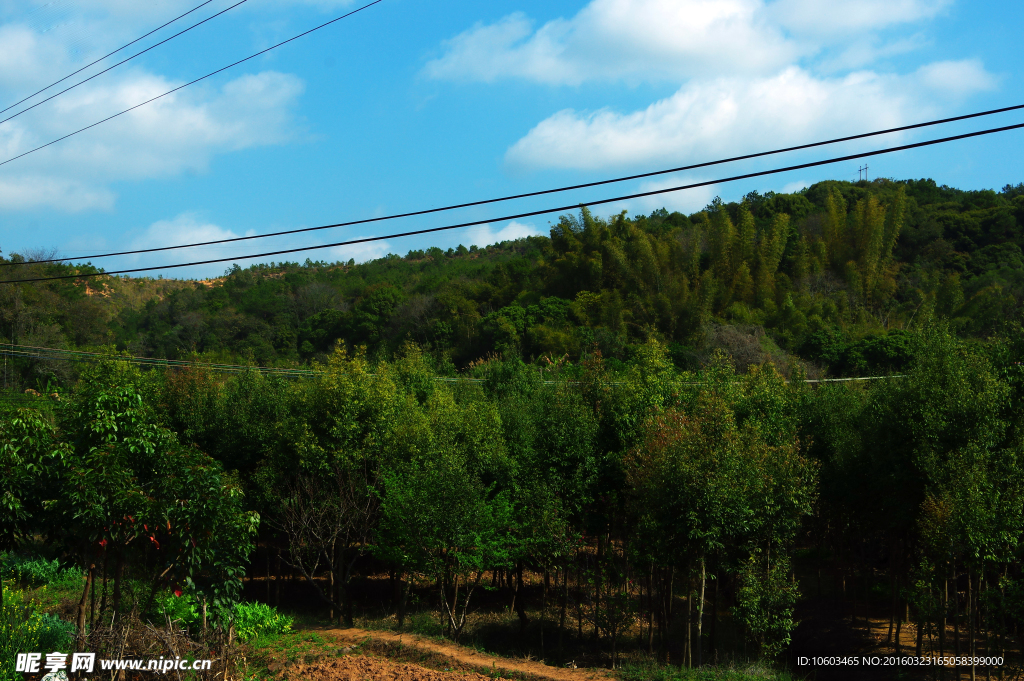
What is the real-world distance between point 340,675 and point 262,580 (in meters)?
17.0

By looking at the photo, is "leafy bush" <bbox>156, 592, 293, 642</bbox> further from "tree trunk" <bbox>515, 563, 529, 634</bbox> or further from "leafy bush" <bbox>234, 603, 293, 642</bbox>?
"tree trunk" <bbox>515, 563, 529, 634</bbox>

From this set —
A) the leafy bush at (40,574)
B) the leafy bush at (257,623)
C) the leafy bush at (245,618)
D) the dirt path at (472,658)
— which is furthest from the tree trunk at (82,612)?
the leafy bush at (40,574)

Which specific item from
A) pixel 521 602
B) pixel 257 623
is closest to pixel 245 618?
pixel 257 623

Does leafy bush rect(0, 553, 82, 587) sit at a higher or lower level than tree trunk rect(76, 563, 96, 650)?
lower

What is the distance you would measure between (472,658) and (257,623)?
5.06 meters

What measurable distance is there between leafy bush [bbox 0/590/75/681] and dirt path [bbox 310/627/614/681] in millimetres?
6448

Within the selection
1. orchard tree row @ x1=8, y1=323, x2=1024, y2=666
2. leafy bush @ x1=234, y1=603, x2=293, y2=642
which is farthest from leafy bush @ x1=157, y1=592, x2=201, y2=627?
leafy bush @ x1=234, y1=603, x2=293, y2=642

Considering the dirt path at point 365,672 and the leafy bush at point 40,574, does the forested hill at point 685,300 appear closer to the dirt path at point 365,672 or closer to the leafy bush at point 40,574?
the leafy bush at point 40,574

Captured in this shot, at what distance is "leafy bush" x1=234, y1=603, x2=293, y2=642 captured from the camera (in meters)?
15.5

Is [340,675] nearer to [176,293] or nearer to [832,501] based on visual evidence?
[832,501]

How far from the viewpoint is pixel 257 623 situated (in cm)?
1648

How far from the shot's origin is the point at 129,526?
1018 centimetres

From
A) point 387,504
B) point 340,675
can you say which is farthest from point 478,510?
point 340,675

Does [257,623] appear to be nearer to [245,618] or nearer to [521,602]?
[245,618]
